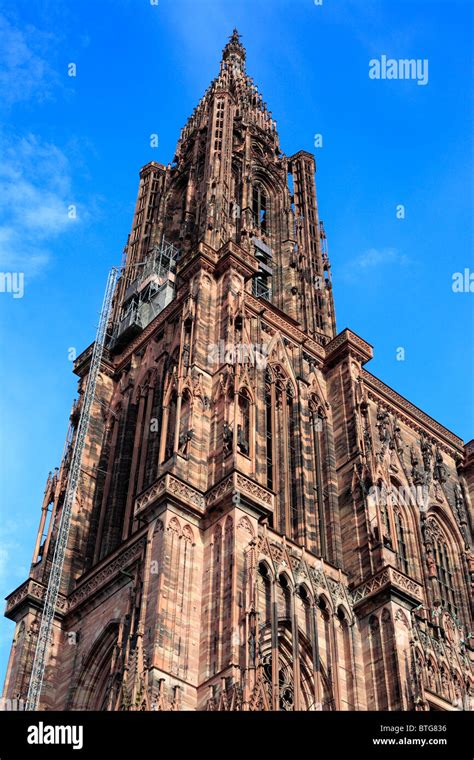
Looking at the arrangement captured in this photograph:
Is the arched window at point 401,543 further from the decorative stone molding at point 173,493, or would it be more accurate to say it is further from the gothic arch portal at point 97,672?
the gothic arch portal at point 97,672

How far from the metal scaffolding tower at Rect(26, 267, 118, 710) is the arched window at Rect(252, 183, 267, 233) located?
8.99m

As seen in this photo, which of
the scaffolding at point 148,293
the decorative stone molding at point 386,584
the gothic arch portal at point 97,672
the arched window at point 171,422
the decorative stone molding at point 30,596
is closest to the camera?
the gothic arch portal at point 97,672

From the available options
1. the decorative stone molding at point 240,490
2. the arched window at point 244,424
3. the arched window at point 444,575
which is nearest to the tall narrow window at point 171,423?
the arched window at point 244,424

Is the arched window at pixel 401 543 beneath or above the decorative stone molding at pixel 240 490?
above

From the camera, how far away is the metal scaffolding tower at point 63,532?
3366 cm

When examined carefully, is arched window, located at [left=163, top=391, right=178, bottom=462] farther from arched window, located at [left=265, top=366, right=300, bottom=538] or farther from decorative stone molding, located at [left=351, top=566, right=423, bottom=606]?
decorative stone molding, located at [left=351, top=566, right=423, bottom=606]

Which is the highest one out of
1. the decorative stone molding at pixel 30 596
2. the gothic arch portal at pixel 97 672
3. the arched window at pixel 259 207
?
the arched window at pixel 259 207

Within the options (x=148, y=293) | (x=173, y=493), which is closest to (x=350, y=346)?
A: (x=148, y=293)

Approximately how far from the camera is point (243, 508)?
31594mm

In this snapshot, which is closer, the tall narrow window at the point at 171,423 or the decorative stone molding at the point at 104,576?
the decorative stone molding at the point at 104,576

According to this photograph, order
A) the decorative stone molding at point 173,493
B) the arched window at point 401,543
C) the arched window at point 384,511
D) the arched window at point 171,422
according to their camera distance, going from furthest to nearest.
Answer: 1. the arched window at point 401,543
2. the arched window at point 384,511
3. the arched window at point 171,422
4. the decorative stone molding at point 173,493

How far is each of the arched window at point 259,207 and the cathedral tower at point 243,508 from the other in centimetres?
36
